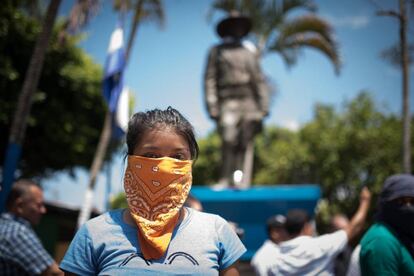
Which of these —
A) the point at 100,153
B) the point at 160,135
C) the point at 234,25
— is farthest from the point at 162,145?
the point at 100,153

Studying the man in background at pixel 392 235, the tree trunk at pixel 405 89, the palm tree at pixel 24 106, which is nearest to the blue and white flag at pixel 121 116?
the palm tree at pixel 24 106

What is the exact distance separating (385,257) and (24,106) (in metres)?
5.98

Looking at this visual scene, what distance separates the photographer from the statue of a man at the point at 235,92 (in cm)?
661

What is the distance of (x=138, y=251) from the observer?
4.98 ft

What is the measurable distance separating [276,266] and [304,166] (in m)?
19.8

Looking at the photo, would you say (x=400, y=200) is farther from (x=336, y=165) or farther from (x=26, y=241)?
(x=336, y=165)

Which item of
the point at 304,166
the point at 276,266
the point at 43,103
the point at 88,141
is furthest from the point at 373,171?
the point at 276,266

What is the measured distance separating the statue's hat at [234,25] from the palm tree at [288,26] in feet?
15.2

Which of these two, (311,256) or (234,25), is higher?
(234,25)

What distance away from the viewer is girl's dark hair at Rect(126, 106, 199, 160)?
169 centimetres

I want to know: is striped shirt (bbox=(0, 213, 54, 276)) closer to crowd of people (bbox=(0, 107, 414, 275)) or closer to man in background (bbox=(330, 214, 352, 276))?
crowd of people (bbox=(0, 107, 414, 275))

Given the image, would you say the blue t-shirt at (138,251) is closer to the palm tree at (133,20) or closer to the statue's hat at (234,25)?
the statue's hat at (234,25)

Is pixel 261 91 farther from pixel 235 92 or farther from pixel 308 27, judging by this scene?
pixel 308 27

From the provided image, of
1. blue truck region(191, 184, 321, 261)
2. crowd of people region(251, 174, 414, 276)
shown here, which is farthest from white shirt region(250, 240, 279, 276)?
blue truck region(191, 184, 321, 261)
